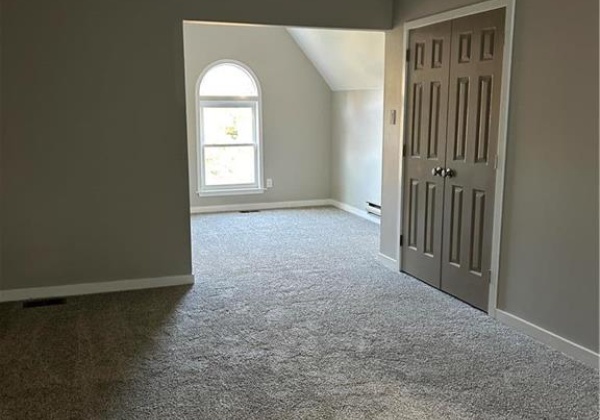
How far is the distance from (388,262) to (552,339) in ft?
5.99

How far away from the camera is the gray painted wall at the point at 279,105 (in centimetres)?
708

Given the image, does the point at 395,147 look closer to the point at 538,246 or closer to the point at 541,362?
the point at 538,246

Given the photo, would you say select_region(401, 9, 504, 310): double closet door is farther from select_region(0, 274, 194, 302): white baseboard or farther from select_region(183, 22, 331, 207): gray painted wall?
select_region(183, 22, 331, 207): gray painted wall

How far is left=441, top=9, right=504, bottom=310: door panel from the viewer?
11.7 feet

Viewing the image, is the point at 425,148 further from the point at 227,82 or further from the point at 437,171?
the point at 227,82

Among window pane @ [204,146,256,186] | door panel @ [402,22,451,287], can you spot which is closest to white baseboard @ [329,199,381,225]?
window pane @ [204,146,256,186]

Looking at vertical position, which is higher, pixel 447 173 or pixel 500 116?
pixel 500 116

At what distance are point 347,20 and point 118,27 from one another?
1.76 m

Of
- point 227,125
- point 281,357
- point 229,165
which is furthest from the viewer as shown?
point 229,165

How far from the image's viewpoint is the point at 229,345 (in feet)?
10.6

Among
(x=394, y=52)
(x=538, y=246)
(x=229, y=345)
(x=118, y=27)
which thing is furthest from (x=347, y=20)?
(x=229, y=345)

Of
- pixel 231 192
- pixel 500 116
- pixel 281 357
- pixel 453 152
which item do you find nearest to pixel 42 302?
pixel 281 357

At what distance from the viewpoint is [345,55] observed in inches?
256

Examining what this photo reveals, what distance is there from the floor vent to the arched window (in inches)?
137
